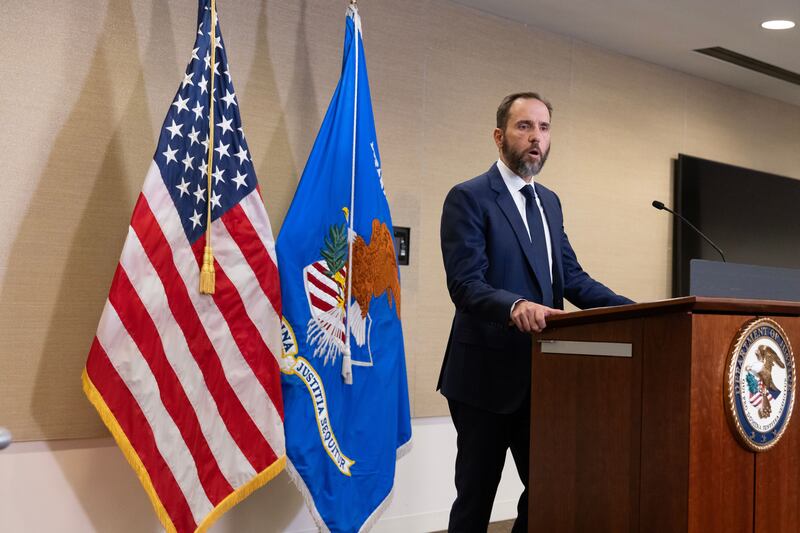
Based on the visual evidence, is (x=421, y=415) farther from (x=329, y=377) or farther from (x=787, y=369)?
(x=787, y=369)

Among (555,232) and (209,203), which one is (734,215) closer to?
(555,232)

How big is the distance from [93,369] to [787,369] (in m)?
2.08

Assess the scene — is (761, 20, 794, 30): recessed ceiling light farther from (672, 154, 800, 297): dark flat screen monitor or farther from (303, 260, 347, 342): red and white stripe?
(303, 260, 347, 342): red and white stripe

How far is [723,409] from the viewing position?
1827 millimetres

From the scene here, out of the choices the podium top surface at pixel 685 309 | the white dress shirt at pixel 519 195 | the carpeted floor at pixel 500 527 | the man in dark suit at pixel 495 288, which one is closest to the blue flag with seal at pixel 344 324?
the man in dark suit at pixel 495 288

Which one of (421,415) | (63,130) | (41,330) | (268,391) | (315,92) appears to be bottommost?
(421,415)

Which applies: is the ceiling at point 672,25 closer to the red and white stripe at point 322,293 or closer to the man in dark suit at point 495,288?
the red and white stripe at point 322,293

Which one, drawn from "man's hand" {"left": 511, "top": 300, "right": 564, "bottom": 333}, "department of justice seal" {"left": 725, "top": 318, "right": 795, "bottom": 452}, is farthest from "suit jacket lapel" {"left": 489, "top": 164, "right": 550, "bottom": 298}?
"department of justice seal" {"left": 725, "top": 318, "right": 795, "bottom": 452}

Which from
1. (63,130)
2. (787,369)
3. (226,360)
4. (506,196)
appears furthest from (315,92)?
(787,369)

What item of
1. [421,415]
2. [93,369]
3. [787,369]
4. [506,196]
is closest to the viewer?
[787,369]

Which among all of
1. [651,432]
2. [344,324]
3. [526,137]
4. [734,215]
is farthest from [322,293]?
[734,215]

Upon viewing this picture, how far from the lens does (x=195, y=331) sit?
314 centimetres

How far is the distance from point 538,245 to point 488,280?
190mm

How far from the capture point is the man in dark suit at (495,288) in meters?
2.54
